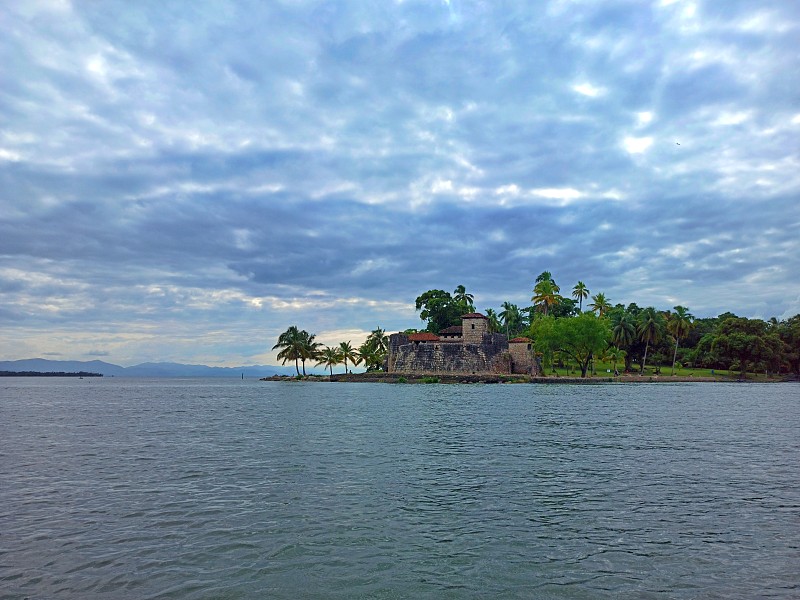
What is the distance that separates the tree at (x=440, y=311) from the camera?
130875 mm

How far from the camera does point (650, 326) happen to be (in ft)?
355

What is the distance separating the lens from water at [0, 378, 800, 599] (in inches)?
362

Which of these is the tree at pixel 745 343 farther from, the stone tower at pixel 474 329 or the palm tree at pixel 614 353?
the stone tower at pixel 474 329

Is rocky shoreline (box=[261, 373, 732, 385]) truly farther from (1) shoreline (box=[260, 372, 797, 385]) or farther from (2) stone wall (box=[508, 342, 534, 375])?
(2) stone wall (box=[508, 342, 534, 375])

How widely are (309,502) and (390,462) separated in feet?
21.1

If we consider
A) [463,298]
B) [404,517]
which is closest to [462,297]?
[463,298]

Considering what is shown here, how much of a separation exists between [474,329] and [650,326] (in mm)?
35644

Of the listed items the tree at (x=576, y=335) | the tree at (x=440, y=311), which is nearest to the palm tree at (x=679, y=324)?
the tree at (x=576, y=335)

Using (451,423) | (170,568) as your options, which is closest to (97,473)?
(170,568)

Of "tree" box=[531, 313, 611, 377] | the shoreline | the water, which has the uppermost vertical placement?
"tree" box=[531, 313, 611, 377]

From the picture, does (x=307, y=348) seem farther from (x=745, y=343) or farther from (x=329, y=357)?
(x=745, y=343)

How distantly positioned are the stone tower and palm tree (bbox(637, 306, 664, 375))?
32398mm

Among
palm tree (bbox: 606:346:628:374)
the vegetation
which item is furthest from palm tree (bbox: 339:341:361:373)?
palm tree (bbox: 606:346:628:374)

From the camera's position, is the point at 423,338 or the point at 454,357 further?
the point at 423,338
